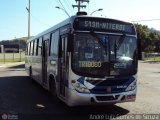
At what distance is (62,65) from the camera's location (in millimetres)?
9945

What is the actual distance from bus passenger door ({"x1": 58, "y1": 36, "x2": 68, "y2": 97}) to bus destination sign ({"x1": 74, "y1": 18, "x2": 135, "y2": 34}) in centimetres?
86

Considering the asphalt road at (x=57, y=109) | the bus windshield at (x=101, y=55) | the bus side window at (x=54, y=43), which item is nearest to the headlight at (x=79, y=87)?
the bus windshield at (x=101, y=55)

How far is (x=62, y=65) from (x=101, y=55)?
140cm

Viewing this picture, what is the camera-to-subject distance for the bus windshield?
9047 millimetres

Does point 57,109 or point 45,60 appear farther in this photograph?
point 45,60

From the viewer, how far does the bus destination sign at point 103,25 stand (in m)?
9.23

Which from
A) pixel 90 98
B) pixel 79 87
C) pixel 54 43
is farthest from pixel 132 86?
pixel 54 43

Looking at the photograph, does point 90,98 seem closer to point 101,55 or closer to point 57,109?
point 101,55

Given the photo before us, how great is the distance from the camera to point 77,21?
364 inches

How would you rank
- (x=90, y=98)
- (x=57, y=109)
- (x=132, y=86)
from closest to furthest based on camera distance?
(x=90, y=98) → (x=132, y=86) → (x=57, y=109)

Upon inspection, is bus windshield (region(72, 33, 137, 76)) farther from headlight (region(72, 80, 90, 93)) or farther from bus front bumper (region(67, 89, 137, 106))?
bus front bumper (region(67, 89, 137, 106))

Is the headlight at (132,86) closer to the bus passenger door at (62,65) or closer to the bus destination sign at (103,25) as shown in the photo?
the bus destination sign at (103,25)

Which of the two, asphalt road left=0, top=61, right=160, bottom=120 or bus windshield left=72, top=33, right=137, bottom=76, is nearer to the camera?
bus windshield left=72, top=33, right=137, bottom=76

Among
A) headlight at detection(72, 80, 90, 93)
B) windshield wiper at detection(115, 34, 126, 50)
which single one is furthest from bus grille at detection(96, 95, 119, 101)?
windshield wiper at detection(115, 34, 126, 50)
